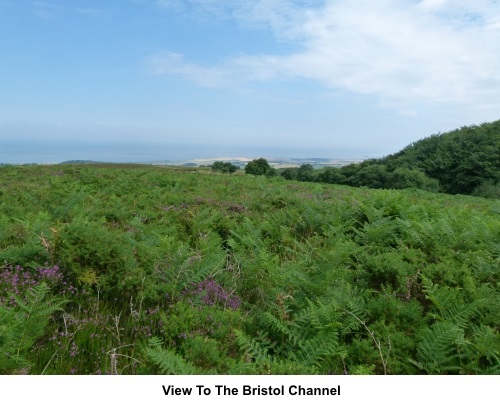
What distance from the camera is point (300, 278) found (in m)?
4.43

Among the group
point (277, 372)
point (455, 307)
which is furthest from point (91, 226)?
point (455, 307)

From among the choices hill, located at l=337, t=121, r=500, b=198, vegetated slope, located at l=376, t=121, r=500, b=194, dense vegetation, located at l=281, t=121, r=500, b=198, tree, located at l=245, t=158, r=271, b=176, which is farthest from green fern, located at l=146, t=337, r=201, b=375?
tree, located at l=245, t=158, r=271, b=176

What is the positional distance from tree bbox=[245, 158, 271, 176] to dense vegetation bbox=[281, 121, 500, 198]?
408 inches

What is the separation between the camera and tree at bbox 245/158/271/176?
7856cm

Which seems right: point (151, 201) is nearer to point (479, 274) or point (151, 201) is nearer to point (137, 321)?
point (137, 321)

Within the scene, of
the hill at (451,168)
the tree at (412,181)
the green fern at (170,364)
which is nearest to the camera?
the green fern at (170,364)

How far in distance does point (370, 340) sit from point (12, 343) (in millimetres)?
2995

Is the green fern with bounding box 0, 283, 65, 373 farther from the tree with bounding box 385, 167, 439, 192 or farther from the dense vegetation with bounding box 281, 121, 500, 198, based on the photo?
the tree with bounding box 385, 167, 439, 192

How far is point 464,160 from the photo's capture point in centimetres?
6338

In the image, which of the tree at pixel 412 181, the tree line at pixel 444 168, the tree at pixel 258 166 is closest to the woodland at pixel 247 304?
the tree line at pixel 444 168

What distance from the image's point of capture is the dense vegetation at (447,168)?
57.6 metres

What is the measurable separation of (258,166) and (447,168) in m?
35.6

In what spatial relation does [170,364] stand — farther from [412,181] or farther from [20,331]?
[412,181]

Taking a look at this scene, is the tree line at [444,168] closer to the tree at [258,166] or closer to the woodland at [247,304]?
the tree at [258,166]
